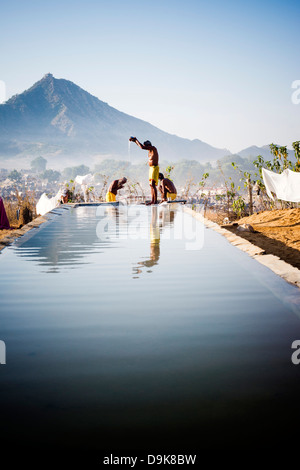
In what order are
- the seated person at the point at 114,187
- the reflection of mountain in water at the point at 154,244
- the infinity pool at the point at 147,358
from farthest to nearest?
the seated person at the point at 114,187 < the reflection of mountain in water at the point at 154,244 < the infinity pool at the point at 147,358

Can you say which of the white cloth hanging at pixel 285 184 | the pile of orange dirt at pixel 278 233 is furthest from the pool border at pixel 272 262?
the white cloth hanging at pixel 285 184

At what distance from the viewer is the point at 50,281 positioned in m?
3.29

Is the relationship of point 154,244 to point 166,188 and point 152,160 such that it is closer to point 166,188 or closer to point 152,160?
point 152,160

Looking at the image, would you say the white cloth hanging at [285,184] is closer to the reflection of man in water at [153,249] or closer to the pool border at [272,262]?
the reflection of man in water at [153,249]

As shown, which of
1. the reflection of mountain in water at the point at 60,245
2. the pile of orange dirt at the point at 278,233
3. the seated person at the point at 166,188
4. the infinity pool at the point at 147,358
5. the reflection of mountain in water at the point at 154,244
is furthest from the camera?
the seated person at the point at 166,188

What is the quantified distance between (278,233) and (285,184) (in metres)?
1.56

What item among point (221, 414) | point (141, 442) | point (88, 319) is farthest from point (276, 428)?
point (88, 319)

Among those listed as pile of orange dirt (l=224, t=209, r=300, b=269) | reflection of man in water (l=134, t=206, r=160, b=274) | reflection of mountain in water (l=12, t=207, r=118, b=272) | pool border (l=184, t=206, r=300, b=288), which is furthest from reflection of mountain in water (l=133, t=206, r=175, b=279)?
pile of orange dirt (l=224, t=209, r=300, b=269)

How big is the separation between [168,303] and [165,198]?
10.3 metres

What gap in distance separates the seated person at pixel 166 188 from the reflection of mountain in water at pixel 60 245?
19.0ft

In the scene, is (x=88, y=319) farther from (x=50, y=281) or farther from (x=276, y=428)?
(x=276, y=428)

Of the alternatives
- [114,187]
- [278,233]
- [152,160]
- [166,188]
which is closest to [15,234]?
[278,233]

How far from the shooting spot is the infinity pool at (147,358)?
1.41m

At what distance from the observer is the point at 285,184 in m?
9.76
